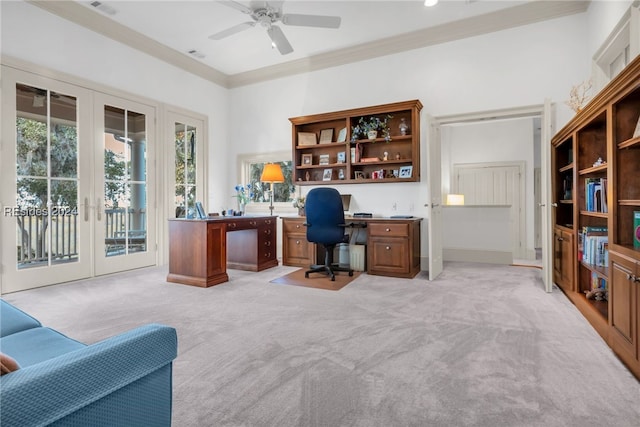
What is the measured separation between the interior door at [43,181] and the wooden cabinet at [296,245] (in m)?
2.51

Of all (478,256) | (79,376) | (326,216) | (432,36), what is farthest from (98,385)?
(478,256)

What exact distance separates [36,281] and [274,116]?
3987 millimetres

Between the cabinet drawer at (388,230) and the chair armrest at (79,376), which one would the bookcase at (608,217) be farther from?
the chair armrest at (79,376)

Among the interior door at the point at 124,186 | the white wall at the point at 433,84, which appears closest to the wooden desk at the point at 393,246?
the white wall at the point at 433,84

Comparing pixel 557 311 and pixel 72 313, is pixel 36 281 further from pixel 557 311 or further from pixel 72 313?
pixel 557 311

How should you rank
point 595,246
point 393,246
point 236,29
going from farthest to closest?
1. point 393,246
2. point 236,29
3. point 595,246

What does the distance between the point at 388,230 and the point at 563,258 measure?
6.10ft

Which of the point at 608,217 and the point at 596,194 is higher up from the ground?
the point at 596,194

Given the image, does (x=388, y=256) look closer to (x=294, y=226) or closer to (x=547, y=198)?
(x=294, y=226)

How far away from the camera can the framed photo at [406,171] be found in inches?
182

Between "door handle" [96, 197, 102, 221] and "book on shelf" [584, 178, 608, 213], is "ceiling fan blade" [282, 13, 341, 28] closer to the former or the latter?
"book on shelf" [584, 178, 608, 213]

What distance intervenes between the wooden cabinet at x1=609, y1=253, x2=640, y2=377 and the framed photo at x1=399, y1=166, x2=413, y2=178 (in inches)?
108

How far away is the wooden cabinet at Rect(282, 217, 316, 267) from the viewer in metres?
4.80

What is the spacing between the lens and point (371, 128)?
4.79 metres
